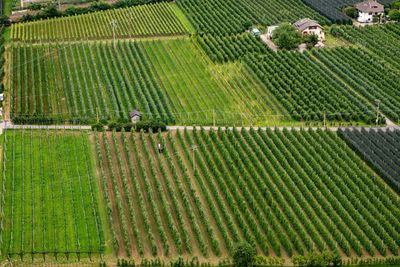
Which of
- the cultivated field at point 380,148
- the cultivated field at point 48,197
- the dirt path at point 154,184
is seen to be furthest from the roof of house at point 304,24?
the cultivated field at point 48,197

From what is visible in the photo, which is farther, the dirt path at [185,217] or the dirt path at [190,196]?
the dirt path at [190,196]

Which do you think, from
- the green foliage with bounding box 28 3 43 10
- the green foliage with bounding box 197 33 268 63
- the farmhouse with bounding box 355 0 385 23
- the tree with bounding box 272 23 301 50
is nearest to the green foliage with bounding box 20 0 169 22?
the green foliage with bounding box 28 3 43 10

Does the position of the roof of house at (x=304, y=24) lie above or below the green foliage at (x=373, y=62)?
above

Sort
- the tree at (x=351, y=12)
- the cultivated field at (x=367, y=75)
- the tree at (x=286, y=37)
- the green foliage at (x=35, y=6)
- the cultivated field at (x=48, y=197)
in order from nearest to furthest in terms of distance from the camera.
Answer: the cultivated field at (x=48, y=197) → the cultivated field at (x=367, y=75) → the tree at (x=286, y=37) → the tree at (x=351, y=12) → the green foliage at (x=35, y=6)

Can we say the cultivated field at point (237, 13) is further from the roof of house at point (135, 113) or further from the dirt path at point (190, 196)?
the dirt path at point (190, 196)

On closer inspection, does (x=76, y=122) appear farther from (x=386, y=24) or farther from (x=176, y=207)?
(x=386, y=24)

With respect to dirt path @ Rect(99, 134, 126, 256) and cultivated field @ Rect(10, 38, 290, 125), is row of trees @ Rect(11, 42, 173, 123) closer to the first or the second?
cultivated field @ Rect(10, 38, 290, 125)

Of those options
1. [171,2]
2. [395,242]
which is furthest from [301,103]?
[171,2]
